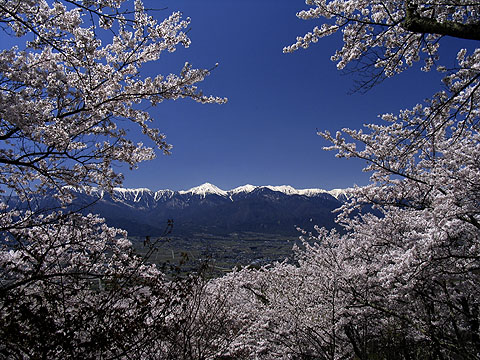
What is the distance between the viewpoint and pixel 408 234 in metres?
5.52

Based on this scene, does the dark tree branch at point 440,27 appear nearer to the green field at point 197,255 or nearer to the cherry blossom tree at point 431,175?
the cherry blossom tree at point 431,175

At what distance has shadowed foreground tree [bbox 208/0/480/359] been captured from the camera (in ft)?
15.3

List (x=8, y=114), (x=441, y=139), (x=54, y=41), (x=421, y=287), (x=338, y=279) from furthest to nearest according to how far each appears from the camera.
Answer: (x=338, y=279) < (x=441, y=139) < (x=421, y=287) < (x=54, y=41) < (x=8, y=114)

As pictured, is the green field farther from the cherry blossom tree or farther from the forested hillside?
the cherry blossom tree

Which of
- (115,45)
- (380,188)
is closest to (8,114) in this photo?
(115,45)

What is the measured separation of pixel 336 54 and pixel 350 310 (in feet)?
25.1

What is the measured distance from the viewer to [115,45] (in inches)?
225

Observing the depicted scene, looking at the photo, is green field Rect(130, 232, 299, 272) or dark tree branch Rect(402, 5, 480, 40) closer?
dark tree branch Rect(402, 5, 480, 40)

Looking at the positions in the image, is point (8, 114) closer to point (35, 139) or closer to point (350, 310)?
point (35, 139)

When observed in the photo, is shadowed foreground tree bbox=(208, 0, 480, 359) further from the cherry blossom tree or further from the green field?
the green field

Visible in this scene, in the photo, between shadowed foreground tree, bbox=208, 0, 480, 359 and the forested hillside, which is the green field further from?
shadowed foreground tree, bbox=208, 0, 480, 359

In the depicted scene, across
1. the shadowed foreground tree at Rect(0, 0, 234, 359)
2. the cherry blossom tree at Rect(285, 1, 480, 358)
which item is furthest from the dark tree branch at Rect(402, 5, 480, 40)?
the shadowed foreground tree at Rect(0, 0, 234, 359)

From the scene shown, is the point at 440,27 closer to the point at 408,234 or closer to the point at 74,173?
the point at 408,234

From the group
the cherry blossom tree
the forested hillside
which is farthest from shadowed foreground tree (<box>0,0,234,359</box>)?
the cherry blossom tree
